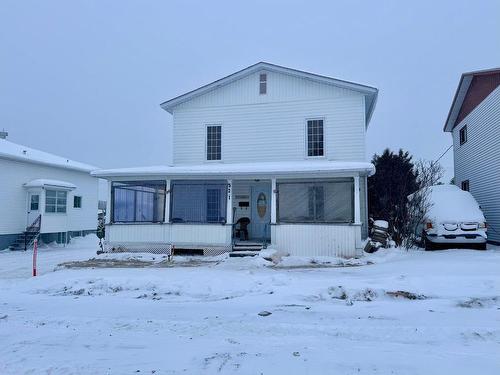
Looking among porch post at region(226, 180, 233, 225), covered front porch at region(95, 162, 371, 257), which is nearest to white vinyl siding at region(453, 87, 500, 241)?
covered front porch at region(95, 162, 371, 257)

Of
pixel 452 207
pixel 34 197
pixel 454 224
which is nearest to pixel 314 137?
pixel 452 207

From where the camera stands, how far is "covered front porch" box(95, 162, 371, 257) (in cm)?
1392

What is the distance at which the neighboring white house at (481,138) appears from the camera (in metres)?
17.0

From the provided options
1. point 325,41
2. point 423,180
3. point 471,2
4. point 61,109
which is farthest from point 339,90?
point 325,41

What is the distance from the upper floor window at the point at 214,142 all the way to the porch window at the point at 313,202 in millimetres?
4529

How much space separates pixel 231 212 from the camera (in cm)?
1488

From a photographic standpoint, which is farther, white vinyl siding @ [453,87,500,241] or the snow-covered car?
white vinyl siding @ [453,87,500,241]

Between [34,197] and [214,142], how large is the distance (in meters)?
10.4

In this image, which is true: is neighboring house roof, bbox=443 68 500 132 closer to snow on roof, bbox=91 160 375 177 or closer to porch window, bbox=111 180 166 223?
snow on roof, bbox=91 160 375 177

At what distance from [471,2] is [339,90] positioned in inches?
2120

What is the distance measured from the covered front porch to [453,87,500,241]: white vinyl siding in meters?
5.77

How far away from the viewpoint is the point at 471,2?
2266 inches

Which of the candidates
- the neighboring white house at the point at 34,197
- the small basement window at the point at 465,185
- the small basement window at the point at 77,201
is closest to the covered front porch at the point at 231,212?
the neighboring white house at the point at 34,197

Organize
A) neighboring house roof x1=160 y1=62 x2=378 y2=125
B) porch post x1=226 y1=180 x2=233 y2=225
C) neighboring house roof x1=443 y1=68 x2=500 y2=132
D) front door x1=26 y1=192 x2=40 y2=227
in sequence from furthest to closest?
front door x1=26 y1=192 x2=40 y2=227, neighboring house roof x1=443 y1=68 x2=500 y2=132, neighboring house roof x1=160 y1=62 x2=378 y2=125, porch post x1=226 y1=180 x2=233 y2=225
